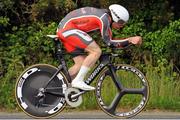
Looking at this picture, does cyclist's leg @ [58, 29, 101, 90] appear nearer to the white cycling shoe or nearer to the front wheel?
the white cycling shoe

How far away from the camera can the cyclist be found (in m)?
8.70

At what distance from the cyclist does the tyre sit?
305 millimetres

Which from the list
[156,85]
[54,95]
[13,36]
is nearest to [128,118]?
[54,95]

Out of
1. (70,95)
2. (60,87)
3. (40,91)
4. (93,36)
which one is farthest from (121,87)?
(93,36)

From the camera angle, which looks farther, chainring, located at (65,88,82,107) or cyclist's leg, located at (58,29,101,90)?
chainring, located at (65,88,82,107)

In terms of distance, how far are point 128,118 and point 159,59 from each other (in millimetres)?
4447

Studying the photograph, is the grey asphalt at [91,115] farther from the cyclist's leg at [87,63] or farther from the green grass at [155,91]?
the cyclist's leg at [87,63]

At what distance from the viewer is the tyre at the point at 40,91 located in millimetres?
8945

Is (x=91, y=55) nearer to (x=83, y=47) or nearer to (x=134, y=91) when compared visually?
(x=83, y=47)

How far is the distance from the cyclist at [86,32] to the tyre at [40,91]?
0.31m

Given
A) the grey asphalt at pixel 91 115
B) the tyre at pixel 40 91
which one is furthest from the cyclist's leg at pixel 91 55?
the grey asphalt at pixel 91 115

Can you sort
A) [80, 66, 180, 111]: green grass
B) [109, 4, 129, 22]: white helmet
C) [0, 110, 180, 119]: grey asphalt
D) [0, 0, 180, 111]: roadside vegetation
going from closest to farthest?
[109, 4, 129, 22]: white helmet → [80, 66, 180, 111]: green grass → [0, 110, 180, 119]: grey asphalt → [0, 0, 180, 111]: roadside vegetation

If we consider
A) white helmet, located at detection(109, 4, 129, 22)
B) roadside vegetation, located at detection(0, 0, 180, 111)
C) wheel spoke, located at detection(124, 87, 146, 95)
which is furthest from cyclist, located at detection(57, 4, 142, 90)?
roadside vegetation, located at detection(0, 0, 180, 111)

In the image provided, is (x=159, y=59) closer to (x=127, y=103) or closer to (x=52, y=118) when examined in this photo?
(x=127, y=103)
